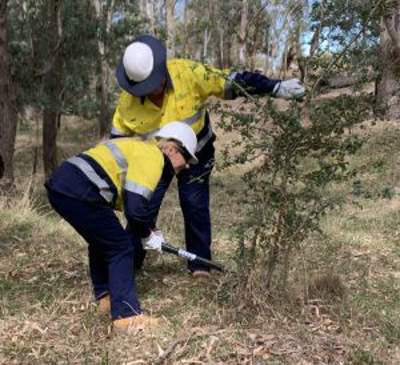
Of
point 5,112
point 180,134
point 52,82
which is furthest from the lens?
point 52,82

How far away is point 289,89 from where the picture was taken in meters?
3.65

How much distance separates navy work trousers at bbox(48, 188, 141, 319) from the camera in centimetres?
364

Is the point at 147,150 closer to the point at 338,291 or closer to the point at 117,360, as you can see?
the point at 117,360

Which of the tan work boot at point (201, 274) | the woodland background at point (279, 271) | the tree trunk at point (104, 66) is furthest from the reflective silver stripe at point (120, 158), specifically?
the tree trunk at point (104, 66)

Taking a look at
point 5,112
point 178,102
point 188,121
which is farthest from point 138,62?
point 5,112

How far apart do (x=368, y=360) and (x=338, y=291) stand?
0.83 metres

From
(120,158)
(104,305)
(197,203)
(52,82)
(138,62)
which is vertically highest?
(138,62)

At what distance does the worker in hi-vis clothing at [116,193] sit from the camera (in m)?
3.51

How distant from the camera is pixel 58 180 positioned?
3.64 meters

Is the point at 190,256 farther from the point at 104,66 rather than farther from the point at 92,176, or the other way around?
the point at 104,66

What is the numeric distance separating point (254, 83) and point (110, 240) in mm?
1251

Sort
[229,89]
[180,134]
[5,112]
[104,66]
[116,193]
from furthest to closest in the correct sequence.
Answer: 1. [104,66]
2. [5,112]
3. [229,89]
4. [180,134]
5. [116,193]

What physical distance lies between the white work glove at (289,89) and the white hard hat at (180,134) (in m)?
0.55

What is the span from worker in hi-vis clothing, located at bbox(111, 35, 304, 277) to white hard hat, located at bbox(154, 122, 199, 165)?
18 cm
